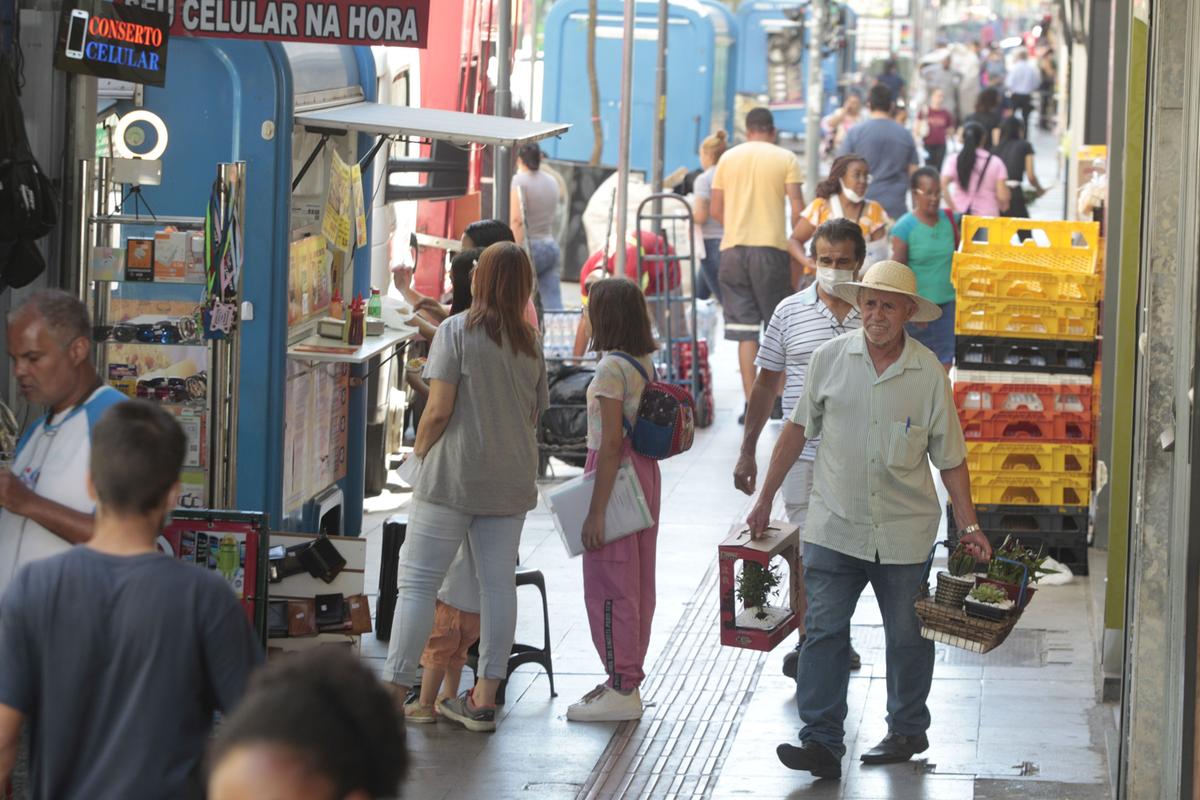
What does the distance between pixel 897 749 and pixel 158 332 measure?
9.76 ft

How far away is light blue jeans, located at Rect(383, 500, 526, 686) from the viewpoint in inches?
273

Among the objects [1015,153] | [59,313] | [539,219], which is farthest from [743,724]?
[1015,153]

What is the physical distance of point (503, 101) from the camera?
10.9 m

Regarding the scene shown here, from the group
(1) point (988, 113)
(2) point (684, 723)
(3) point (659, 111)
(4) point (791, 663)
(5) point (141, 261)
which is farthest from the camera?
(1) point (988, 113)

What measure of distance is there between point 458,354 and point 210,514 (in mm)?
1137

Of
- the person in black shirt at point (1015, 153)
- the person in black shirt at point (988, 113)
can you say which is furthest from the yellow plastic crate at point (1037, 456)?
the person in black shirt at point (988, 113)

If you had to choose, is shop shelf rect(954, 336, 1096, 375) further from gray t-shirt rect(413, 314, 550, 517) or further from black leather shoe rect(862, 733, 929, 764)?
gray t-shirt rect(413, 314, 550, 517)

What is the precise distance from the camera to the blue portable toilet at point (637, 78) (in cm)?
2567

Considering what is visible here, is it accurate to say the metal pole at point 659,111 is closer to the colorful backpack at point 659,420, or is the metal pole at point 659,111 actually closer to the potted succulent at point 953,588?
the colorful backpack at point 659,420

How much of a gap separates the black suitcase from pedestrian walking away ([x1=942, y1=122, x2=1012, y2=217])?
33.9ft

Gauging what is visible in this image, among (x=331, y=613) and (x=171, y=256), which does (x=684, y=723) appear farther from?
(x=171, y=256)

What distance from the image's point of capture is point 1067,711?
7.52m

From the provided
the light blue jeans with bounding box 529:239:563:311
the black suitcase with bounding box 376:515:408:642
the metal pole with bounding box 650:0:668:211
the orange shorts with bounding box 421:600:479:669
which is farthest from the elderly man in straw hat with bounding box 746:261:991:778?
the metal pole with bounding box 650:0:668:211

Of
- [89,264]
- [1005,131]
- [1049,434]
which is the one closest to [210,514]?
[89,264]
